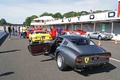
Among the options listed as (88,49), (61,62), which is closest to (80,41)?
(88,49)

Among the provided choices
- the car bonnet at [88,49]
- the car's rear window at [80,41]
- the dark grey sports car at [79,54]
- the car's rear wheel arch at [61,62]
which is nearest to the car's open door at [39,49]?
the dark grey sports car at [79,54]

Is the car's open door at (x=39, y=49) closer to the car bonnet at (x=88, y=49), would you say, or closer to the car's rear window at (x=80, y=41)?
the car's rear window at (x=80, y=41)

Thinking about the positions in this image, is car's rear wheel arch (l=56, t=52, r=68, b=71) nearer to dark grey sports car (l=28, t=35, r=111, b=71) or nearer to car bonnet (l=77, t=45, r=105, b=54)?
dark grey sports car (l=28, t=35, r=111, b=71)

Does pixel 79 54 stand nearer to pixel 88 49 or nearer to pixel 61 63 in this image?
pixel 88 49

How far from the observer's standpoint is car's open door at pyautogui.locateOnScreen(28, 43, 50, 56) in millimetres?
7957

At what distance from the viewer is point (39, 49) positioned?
810cm

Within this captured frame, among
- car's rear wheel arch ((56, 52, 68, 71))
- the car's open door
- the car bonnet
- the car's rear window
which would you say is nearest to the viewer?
the car bonnet

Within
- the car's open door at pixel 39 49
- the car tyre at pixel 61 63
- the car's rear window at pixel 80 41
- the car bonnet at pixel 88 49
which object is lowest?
the car tyre at pixel 61 63

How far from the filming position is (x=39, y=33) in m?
15.0

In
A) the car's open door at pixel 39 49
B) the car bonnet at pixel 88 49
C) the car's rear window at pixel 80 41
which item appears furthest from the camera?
the car's open door at pixel 39 49

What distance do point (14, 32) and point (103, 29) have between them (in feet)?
60.1

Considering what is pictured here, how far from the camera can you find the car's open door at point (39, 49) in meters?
7.96

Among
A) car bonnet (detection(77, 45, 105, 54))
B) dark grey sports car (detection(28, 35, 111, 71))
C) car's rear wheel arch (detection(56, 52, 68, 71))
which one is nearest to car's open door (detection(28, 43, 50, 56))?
dark grey sports car (detection(28, 35, 111, 71))

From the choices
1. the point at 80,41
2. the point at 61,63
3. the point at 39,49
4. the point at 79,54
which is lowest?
the point at 61,63
